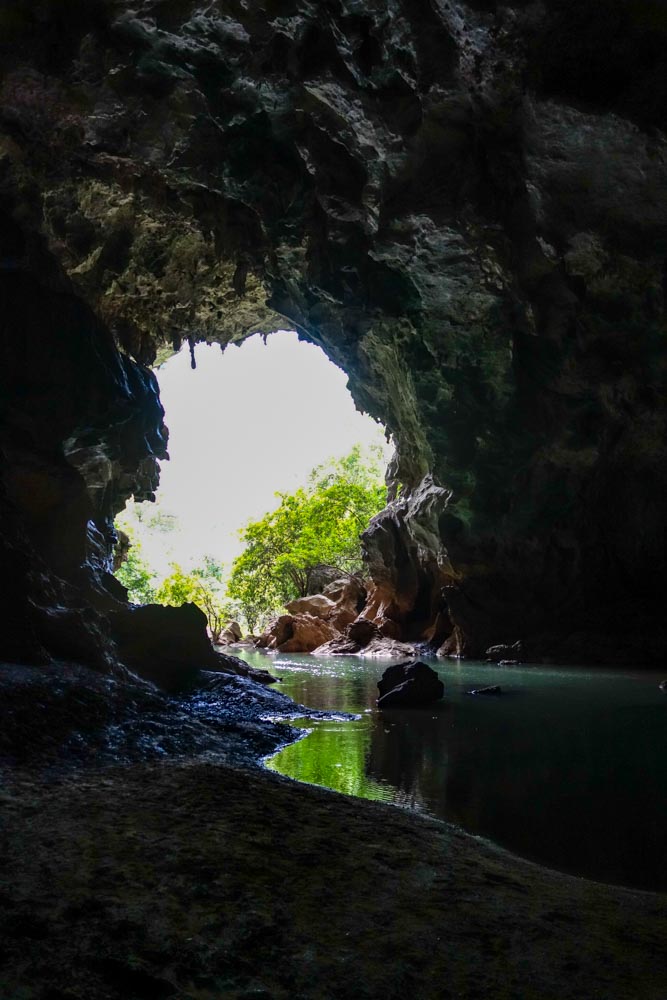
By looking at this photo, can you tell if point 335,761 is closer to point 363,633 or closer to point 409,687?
point 409,687

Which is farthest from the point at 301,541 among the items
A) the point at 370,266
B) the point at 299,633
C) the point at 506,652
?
the point at 370,266

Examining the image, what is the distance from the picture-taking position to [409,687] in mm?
10133

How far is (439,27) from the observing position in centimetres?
853

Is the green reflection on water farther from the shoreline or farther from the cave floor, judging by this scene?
the cave floor

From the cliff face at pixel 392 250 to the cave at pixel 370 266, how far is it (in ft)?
0.18

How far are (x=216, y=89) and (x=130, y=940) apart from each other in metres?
12.5

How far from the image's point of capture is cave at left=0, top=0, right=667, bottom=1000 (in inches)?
346

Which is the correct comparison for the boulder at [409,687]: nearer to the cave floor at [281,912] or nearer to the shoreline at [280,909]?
the shoreline at [280,909]

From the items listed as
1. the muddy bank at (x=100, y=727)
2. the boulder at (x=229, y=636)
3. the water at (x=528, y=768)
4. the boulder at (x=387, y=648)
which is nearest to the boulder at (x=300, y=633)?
the boulder at (x=387, y=648)

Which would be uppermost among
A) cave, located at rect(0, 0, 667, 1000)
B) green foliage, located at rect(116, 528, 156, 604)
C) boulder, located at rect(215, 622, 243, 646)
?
cave, located at rect(0, 0, 667, 1000)

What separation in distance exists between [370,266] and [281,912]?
47.7 ft

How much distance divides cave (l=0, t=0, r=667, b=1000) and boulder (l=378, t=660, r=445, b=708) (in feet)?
11.7

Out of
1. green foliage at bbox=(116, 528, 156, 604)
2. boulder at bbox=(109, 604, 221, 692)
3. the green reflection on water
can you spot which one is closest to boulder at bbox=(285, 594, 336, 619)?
green foliage at bbox=(116, 528, 156, 604)

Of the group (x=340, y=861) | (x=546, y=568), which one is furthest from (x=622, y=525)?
(x=340, y=861)
